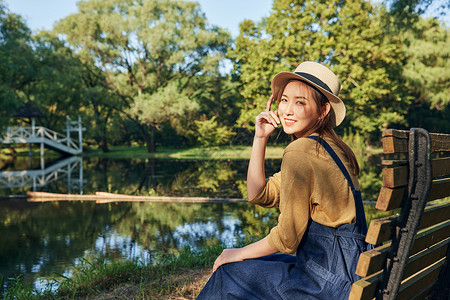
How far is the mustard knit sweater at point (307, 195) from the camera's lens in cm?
182

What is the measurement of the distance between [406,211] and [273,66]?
28.0 m

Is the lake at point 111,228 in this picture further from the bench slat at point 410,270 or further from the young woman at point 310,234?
the bench slat at point 410,270

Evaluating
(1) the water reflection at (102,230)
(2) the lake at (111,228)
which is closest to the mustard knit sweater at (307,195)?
(2) the lake at (111,228)

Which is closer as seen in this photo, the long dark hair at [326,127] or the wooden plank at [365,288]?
the wooden plank at [365,288]

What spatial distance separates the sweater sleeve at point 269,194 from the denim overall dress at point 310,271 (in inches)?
14.2

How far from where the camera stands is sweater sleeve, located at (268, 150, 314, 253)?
181cm

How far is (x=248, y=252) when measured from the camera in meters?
2.02

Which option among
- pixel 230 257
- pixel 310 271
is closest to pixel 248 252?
pixel 230 257

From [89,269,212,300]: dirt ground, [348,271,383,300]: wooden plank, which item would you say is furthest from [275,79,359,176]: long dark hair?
[89,269,212,300]: dirt ground

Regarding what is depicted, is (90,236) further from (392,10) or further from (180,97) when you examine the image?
(180,97)

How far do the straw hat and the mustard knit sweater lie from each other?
0.35m

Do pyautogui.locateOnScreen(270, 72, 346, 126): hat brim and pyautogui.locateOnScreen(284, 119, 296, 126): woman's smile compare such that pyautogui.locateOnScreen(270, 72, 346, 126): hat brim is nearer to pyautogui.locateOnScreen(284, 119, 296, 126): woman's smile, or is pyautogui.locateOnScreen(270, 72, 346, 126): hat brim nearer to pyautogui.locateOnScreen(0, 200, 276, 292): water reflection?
pyautogui.locateOnScreen(284, 119, 296, 126): woman's smile

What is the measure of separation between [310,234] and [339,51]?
2733 cm

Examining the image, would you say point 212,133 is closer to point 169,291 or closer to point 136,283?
point 136,283
